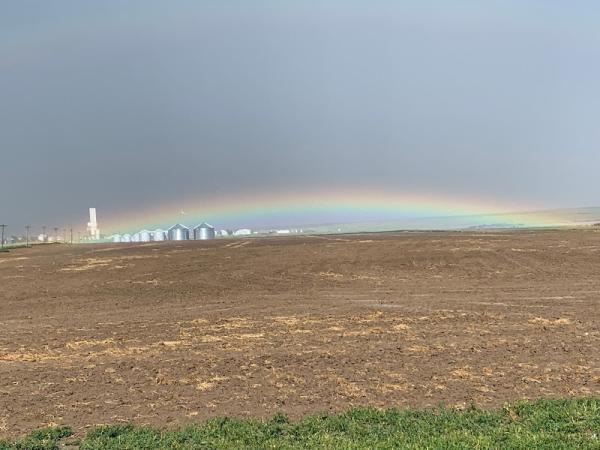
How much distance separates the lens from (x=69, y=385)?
8.32 metres

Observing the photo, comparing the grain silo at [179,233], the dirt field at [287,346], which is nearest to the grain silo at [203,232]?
the grain silo at [179,233]

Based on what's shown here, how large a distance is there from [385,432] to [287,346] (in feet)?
15.6

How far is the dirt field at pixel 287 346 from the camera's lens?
7406 millimetres

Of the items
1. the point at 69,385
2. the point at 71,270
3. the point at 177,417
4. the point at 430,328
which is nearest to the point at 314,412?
the point at 177,417

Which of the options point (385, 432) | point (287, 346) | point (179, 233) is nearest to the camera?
point (385, 432)

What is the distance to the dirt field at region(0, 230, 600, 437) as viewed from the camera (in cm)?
741

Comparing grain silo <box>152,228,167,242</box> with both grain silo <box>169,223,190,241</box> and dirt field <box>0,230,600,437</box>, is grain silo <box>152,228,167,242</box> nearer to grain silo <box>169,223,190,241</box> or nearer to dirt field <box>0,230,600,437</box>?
grain silo <box>169,223,190,241</box>

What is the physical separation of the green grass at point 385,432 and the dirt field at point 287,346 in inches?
19.6

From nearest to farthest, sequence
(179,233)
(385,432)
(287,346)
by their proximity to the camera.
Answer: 1. (385,432)
2. (287,346)
3. (179,233)

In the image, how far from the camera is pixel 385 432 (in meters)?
5.94

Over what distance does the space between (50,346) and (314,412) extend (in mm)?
6834

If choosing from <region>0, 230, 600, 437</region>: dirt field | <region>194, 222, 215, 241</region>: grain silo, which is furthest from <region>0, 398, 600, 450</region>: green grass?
<region>194, 222, 215, 241</region>: grain silo

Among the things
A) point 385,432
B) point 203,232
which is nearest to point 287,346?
point 385,432

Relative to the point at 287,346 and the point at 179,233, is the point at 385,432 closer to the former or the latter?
the point at 287,346
